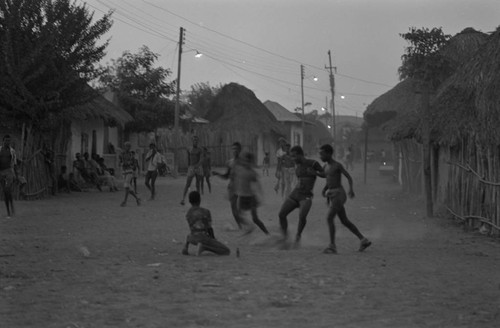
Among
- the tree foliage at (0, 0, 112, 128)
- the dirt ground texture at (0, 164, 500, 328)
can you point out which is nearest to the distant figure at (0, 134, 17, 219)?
the dirt ground texture at (0, 164, 500, 328)

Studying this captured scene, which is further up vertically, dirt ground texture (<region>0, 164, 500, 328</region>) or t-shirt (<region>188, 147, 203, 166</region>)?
t-shirt (<region>188, 147, 203, 166</region>)

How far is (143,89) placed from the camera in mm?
38250

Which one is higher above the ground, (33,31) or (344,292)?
(33,31)

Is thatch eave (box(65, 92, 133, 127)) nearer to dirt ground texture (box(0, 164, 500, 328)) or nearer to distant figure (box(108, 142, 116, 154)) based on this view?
distant figure (box(108, 142, 116, 154))

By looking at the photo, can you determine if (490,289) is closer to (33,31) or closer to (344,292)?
(344,292)

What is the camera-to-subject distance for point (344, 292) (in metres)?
7.69

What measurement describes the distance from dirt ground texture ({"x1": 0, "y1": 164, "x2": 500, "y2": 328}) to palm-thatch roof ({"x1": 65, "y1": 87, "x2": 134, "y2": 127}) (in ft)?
26.3

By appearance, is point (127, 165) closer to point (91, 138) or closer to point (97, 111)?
point (97, 111)

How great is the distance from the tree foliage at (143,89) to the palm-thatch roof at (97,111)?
4.30 m

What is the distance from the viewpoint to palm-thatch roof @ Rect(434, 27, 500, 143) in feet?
39.7

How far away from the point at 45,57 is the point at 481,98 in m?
12.2

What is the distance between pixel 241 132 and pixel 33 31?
30.2 metres

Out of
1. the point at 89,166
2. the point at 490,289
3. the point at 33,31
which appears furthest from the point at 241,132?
the point at 490,289

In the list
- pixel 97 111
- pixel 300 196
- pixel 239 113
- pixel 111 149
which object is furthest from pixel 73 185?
pixel 239 113
